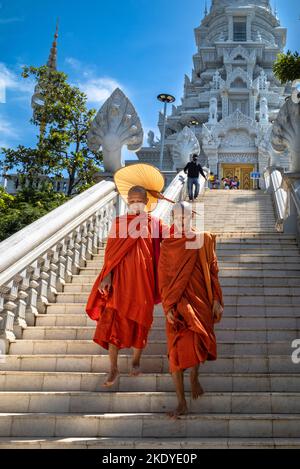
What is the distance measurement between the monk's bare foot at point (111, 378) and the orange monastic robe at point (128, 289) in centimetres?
22

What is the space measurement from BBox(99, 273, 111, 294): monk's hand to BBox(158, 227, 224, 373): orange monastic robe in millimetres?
471

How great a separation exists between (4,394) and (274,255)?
14.0ft

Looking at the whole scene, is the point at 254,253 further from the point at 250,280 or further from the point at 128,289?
the point at 128,289

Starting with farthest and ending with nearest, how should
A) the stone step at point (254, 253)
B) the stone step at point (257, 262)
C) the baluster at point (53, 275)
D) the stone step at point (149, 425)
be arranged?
the stone step at point (254, 253) → the stone step at point (257, 262) → the baluster at point (53, 275) → the stone step at point (149, 425)

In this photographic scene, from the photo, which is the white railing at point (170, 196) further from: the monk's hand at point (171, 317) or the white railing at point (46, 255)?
the monk's hand at point (171, 317)

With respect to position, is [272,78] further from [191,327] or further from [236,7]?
[191,327]

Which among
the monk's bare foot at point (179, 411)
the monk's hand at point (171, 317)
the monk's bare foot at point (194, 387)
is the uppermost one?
the monk's hand at point (171, 317)

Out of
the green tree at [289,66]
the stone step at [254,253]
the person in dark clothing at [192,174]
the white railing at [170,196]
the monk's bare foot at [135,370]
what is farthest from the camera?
the green tree at [289,66]

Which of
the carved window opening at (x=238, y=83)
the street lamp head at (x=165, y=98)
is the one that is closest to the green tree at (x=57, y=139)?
the street lamp head at (x=165, y=98)

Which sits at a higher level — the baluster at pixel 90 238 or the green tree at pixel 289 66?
the green tree at pixel 289 66

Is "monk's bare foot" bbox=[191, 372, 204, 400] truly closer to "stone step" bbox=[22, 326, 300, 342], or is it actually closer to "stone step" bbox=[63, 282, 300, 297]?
"stone step" bbox=[22, 326, 300, 342]

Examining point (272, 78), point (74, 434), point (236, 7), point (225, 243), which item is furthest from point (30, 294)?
point (236, 7)

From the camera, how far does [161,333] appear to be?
4.48m

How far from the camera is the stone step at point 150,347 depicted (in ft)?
13.7
